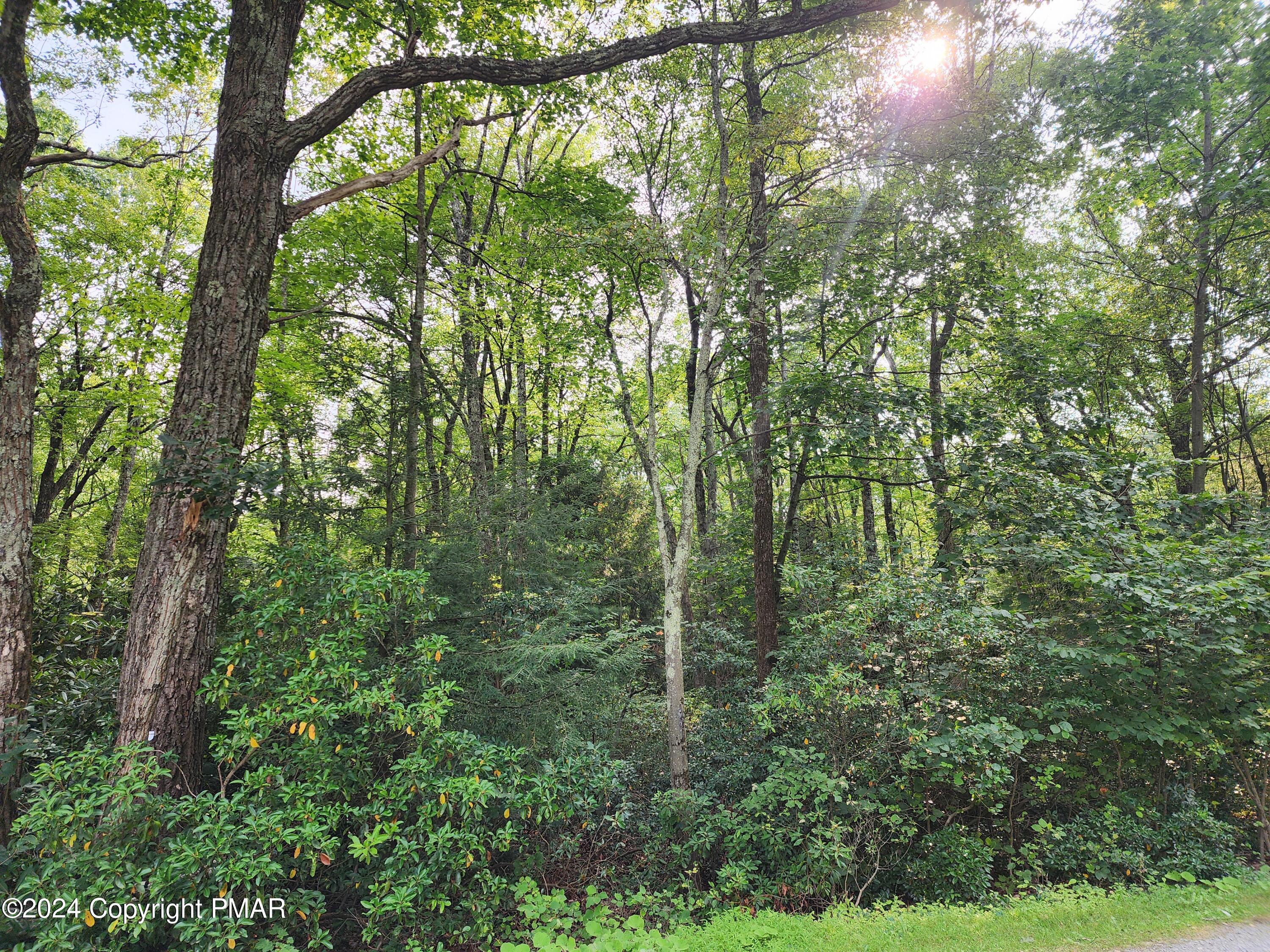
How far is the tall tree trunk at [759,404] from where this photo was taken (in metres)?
7.29

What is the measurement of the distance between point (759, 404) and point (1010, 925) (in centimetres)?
565

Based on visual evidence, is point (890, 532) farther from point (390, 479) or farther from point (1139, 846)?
point (390, 479)

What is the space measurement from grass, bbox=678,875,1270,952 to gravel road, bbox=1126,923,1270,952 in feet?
0.23

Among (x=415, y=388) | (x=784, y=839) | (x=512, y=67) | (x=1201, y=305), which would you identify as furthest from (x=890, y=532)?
(x=512, y=67)

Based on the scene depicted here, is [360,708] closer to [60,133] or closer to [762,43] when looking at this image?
[762,43]

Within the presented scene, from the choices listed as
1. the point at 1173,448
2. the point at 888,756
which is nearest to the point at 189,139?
the point at 888,756

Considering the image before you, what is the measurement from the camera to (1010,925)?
377cm

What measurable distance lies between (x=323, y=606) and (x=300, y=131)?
3.81 m

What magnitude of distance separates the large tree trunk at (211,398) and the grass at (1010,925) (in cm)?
400

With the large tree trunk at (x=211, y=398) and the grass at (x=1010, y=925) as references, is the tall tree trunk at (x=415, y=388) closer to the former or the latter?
the large tree trunk at (x=211, y=398)

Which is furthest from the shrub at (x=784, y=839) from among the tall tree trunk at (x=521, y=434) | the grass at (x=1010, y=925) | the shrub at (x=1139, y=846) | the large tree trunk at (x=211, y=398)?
the large tree trunk at (x=211, y=398)

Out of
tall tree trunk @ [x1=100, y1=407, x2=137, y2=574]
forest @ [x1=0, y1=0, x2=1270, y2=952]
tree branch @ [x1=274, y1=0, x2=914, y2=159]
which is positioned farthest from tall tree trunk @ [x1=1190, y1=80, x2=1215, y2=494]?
tall tree trunk @ [x1=100, y1=407, x2=137, y2=574]

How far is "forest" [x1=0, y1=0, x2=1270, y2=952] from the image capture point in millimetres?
3723

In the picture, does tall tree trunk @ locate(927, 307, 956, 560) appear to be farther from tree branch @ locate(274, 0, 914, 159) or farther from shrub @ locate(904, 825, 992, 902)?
tree branch @ locate(274, 0, 914, 159)
